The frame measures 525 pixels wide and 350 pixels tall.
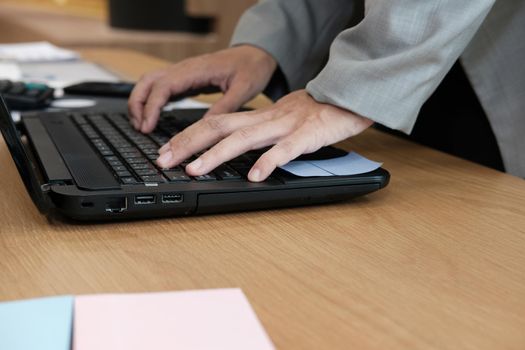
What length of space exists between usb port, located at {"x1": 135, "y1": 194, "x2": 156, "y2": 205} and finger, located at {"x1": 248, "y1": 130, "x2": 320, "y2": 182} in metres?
0.09

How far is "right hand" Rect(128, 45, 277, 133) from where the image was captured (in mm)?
815

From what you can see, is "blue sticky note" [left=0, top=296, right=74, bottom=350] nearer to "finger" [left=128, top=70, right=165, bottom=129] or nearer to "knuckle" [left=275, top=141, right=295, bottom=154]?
"knuckle" [left=275, top=141, right=295, bottom=154]

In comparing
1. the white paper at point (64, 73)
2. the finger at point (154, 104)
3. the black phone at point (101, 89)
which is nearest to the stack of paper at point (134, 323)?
the finger at point (154, 104)

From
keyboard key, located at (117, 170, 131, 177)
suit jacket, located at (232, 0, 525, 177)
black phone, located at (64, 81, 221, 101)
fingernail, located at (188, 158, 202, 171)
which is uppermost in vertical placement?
suit jacket, located at (232, 0, 525, 177)

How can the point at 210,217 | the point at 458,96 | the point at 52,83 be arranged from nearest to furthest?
the point at 210,217 → the point at 458,96 → the point at 52,83

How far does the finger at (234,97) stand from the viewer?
830 mm

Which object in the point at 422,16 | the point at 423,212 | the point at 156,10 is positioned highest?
the point at 422,16

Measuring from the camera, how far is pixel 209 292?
0.40m

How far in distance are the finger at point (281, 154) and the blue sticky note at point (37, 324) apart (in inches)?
8.3

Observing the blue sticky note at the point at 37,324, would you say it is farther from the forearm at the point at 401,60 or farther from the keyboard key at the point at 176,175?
the forearm at the point at 401,60

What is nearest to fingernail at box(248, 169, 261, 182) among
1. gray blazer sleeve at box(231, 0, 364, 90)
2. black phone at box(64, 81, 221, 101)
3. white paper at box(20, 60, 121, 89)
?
gray blazer sleeve at box(231, 0, 364, 90)

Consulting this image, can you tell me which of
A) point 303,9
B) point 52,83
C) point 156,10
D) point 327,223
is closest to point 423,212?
point 327,223

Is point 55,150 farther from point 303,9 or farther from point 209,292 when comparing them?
point 303,9

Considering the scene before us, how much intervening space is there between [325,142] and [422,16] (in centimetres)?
15
